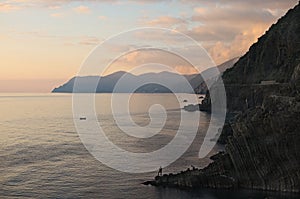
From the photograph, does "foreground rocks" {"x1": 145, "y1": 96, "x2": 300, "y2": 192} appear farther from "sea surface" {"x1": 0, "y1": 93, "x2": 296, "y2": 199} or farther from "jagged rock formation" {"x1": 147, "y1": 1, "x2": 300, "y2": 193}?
"sea surface" {"x1": 0, "y1": 93, "x2": 296, "y2": 199}

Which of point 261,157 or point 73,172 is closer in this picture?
point 261,157

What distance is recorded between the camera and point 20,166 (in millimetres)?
110625

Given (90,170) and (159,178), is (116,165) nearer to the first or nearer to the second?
(90,170)

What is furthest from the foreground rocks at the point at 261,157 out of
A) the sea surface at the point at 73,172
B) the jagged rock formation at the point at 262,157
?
the sea surface at the point at 73,172

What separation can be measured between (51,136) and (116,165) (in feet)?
218

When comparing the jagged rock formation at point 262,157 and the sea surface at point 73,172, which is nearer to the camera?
the jagged rock formation at point 262,157

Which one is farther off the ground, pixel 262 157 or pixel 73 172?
pixel 73 172

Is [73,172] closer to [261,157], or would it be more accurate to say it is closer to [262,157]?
[261,157]

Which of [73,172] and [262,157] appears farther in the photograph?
[73,172]

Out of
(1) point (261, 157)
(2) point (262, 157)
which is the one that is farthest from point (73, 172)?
(2) point (262, 157)

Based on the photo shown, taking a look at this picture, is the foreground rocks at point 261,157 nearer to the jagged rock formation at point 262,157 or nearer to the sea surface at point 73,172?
the jagged rock formation at point 262,157

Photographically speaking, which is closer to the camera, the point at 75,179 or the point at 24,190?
the point at 24,190

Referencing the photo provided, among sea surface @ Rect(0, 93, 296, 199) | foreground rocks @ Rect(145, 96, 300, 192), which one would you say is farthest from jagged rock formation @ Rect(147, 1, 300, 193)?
sea surface @ Rect(0, 93, 296, 199)

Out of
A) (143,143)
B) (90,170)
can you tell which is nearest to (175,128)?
(143,143)
